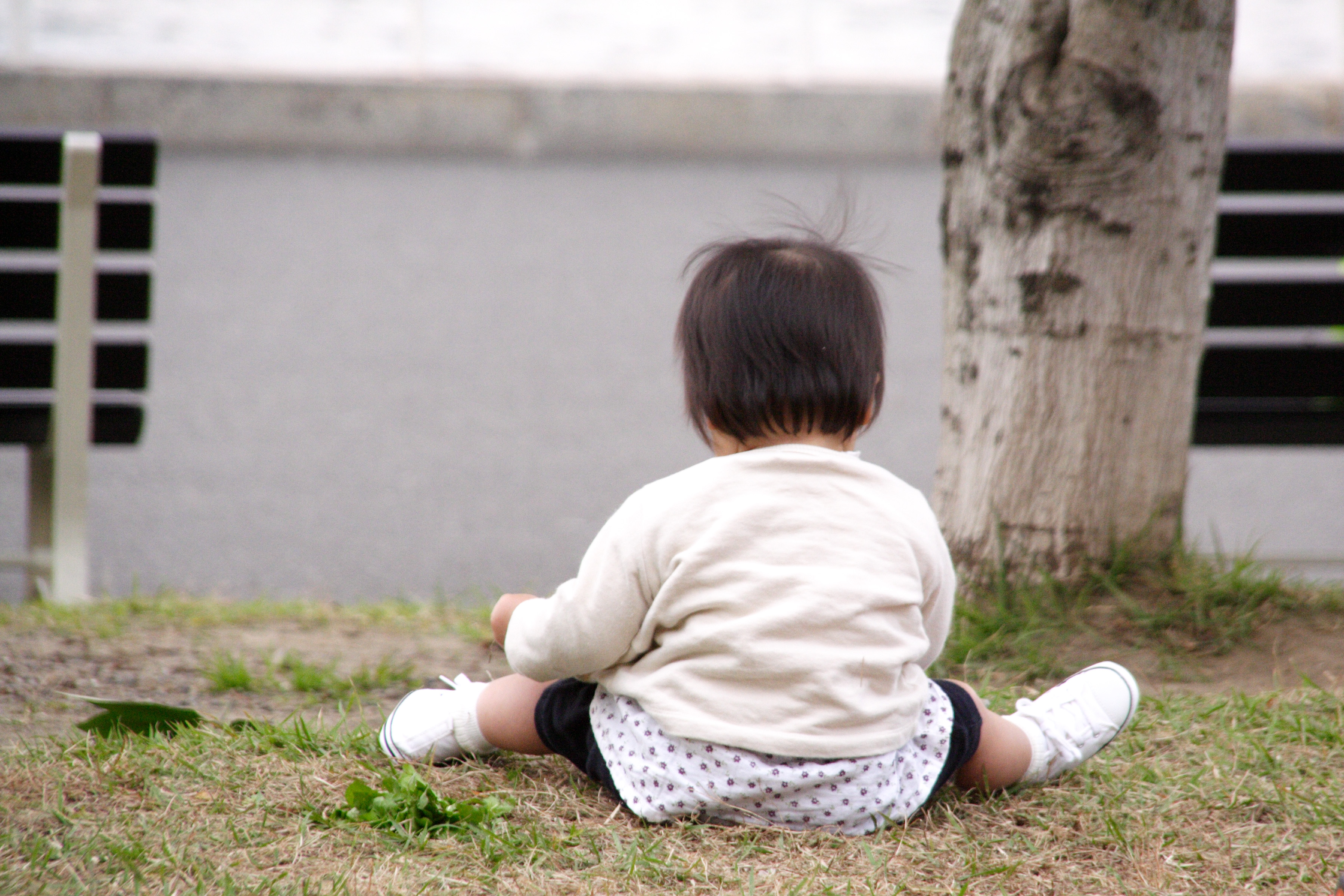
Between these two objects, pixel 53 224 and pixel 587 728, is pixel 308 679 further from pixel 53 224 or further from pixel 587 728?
pixel 53 224

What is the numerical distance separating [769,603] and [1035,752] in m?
0.56

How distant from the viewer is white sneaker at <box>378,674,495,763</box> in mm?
2064

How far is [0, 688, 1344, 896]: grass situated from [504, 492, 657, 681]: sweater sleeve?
9.1 inches

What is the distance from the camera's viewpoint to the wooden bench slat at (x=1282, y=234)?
3.59 meters

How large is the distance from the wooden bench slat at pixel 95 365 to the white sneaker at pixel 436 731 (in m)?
2.28

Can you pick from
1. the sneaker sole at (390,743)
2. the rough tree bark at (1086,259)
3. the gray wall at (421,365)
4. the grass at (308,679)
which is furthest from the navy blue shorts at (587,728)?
the gray wall at (421,365)

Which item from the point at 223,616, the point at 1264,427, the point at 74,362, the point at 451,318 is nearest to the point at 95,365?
the point at 74,362

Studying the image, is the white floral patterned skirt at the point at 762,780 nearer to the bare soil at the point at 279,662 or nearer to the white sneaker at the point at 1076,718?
the white sneaker at the point at 1076,718

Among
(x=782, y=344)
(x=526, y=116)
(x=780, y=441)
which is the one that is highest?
(x=526, y=116)

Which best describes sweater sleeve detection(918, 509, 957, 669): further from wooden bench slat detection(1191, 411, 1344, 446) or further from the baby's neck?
wooden bench slat detection(1191, 411, 1344, 446)

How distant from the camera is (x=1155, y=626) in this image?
108 inches

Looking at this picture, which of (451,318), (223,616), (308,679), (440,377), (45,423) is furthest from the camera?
(451,318)

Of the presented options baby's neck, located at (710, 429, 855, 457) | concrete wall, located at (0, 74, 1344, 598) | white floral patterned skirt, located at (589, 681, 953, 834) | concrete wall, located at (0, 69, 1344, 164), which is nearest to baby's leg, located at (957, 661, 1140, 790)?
white floral patterned skirt, located at (589, 681, 953, 834)

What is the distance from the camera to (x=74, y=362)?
3.79 metres
